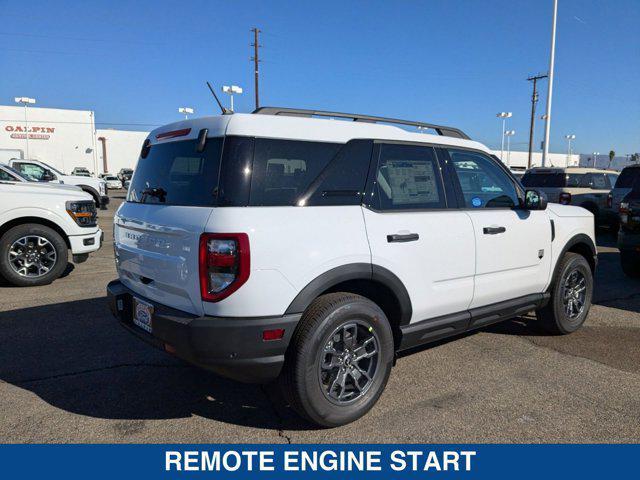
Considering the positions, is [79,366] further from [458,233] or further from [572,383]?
[572,383]

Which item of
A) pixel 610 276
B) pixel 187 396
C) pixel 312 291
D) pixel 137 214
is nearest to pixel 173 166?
pixel 137 214

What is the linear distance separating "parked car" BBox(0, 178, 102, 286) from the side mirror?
5998mm

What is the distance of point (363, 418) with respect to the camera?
319cm

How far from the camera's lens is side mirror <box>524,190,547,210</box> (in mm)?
4203

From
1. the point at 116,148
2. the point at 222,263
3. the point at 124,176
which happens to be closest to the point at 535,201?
the point at 222,263

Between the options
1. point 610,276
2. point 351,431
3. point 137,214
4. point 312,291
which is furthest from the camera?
point 610,276

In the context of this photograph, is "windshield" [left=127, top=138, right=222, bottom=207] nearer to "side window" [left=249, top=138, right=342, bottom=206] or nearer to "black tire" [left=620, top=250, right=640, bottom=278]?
"side window" [left=249, top=138, right=342, bottom=206]

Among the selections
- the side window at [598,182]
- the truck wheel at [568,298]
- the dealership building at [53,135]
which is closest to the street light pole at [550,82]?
the side window at [598,182]

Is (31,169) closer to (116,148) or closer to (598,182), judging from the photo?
(598,182)

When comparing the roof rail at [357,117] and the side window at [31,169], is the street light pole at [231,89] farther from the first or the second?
the roof rail at [357,117]

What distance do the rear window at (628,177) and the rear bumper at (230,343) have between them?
36.8 ft

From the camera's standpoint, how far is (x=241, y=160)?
9.01 feet

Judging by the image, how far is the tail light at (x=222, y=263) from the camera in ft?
8.45

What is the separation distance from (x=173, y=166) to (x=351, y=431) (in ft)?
6.81
